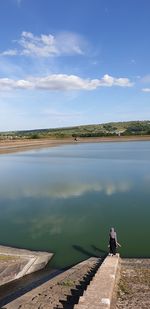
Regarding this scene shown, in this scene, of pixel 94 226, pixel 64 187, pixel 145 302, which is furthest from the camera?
pixel 64 187

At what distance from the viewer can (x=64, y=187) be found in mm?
31750

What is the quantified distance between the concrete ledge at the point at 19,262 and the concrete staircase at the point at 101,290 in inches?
121

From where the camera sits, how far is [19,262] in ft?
47.8

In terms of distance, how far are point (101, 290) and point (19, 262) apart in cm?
511

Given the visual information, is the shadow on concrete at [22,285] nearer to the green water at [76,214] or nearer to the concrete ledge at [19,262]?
the concrete ledge at [19,262]

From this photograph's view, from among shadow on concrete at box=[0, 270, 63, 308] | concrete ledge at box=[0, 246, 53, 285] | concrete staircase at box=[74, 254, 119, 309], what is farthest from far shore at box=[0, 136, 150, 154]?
concrete staircase at box=[74, 254, 119, 309]

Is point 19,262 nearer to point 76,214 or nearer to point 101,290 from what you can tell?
point 101,290

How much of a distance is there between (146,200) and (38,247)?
1041 cm

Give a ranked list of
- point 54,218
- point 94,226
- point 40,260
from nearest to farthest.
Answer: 1. point 40,260
2. point 94,226
3. point 54,218

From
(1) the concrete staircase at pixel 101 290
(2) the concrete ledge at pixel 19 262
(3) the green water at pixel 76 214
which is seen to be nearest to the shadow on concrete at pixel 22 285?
(2) the concrete ledge at pixel 19 262

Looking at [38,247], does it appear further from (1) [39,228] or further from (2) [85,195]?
(2) [85,195]

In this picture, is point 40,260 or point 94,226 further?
point 94,226

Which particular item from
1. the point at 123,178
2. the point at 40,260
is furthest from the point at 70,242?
the point at 123,178

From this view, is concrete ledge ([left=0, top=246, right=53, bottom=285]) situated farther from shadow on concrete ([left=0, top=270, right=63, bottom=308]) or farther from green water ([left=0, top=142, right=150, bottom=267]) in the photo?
green water ([left=0, top=142, right=150, bottom=267])
